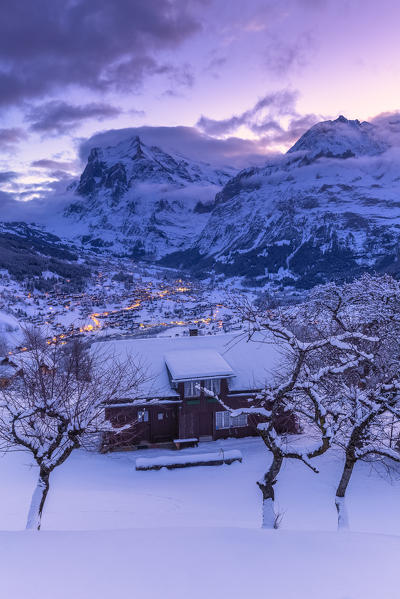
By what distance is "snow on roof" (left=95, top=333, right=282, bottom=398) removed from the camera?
92.5 feet

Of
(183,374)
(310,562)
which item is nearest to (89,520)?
(310,562)

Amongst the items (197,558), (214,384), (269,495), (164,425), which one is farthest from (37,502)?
(214,384)

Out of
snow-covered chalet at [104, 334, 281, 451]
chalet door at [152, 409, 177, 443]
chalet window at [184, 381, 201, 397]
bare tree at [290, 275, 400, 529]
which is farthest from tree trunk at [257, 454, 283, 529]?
chalet door at [152, 409, 177, 443]

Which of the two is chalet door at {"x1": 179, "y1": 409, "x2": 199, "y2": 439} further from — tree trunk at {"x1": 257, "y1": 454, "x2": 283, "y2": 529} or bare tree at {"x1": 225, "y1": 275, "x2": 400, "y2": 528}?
tree trunk at {"x1": 257, "y1": 454, "x2": 283, "y2": 529}

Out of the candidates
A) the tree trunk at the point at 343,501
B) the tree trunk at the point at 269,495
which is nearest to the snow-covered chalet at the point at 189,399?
the tree trunk at the point at 343,501

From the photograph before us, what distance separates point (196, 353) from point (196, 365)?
2.59 metres

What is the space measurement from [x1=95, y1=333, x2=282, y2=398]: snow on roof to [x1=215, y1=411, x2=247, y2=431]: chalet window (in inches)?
94.2

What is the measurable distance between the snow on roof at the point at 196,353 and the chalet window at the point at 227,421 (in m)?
2.39

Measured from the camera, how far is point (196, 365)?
28156 mm

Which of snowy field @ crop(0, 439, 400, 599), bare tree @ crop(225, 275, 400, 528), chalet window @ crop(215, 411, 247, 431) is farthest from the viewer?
chalet window @ crop(215, 411, 247, 431)

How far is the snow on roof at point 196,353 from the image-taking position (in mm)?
28180

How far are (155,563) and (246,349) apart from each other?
26299 millimetres

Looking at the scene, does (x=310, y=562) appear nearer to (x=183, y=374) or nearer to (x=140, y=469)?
(x=140, y=469)

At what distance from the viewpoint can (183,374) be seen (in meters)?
26.8
